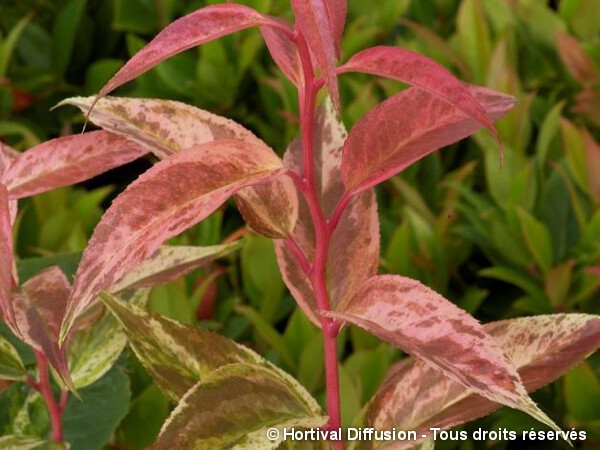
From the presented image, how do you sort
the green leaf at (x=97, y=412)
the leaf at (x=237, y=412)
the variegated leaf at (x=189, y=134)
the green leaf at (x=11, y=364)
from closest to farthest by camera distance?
the leaf at (x=237, y=412) < the variegated leaf at (x=189, y=134) < the green leaf at (x=11, y=364) < the green leaf at (x=97, y=412)

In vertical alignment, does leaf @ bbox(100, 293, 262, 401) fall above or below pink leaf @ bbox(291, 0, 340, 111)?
below

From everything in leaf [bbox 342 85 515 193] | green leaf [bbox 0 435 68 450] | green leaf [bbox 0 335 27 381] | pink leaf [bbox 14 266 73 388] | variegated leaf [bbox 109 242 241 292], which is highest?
leaf [bbox 342 85 515 193]

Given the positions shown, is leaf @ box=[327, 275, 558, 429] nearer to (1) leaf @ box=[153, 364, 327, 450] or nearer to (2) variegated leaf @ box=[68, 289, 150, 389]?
(1) leaf @ box=[153, 364, 327, 450]

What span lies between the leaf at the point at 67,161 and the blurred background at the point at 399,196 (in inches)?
11.5

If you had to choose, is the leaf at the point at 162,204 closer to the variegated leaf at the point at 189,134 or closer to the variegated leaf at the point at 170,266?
the variegated leaf at the point at 189,134

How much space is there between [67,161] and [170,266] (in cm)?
15

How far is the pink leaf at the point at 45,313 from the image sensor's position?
0.90 meters

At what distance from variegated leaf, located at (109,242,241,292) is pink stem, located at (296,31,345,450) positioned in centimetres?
18

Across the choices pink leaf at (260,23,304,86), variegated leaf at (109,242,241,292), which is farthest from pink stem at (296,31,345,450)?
variegated leaf at (109,242,241,292)

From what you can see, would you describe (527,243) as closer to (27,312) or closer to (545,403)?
(545,403)

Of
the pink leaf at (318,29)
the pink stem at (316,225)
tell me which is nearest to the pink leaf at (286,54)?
the pink stem at (316,225)

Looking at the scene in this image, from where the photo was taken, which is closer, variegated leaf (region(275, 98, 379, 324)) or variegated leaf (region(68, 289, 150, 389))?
variegated leaf (region(275, 98, 379, 324))

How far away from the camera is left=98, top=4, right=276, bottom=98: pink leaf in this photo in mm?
760

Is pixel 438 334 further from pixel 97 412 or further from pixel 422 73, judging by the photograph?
pixel 97 412
